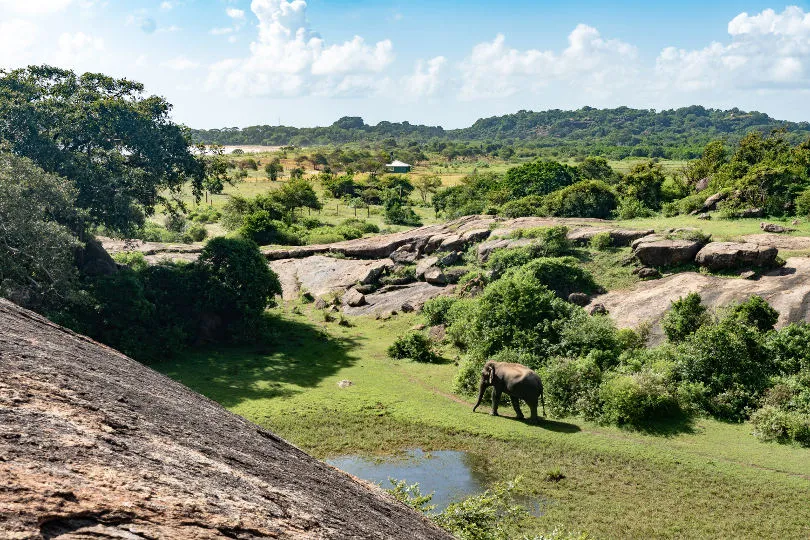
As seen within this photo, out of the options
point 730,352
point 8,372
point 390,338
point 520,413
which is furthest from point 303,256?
point 8,372

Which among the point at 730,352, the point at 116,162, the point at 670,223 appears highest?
the point at 116,162

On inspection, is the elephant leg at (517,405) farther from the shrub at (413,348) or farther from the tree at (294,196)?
the tree at (294,196)

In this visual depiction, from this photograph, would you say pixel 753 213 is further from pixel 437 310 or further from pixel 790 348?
pixel 437 310

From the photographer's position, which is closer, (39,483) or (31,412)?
(39,483)

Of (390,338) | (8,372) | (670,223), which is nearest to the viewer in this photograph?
(8,372)

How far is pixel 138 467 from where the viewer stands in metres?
4.00

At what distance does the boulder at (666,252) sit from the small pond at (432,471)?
1552 cm

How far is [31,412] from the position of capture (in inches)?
161

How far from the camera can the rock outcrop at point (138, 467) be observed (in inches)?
133

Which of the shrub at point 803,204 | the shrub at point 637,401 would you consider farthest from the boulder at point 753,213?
the shrub at point 637,401

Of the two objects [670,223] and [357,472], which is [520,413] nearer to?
[357,472]

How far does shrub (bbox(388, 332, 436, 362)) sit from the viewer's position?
88.1ft

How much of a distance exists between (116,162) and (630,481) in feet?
87.7

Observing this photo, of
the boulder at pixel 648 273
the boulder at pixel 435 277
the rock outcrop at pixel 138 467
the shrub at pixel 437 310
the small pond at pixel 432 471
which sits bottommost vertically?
the small pond at pixel 432 471
